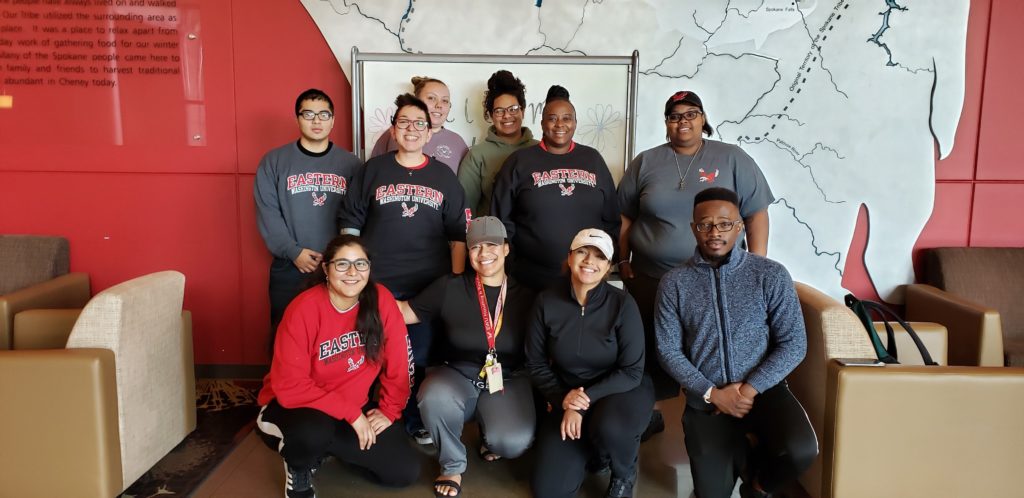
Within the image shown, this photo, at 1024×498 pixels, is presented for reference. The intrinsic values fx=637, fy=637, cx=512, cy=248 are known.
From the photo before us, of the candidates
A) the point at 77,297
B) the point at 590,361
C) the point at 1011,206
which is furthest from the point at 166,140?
the point at 1011,206

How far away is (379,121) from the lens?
354cm

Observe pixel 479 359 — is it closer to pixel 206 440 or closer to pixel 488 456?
pixel 488 456

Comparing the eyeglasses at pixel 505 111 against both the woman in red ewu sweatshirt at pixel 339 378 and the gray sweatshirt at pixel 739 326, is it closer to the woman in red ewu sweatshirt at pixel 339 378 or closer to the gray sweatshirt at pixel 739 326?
the woman in red ewu sweatshirt at pixel 339 378

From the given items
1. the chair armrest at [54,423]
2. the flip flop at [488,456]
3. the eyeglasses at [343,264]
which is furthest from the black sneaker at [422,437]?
the chair armrest at [54,423]

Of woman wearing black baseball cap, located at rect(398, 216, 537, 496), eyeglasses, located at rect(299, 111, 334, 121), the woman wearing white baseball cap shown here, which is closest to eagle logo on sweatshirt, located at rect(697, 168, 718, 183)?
the woman wearing white baseball cap

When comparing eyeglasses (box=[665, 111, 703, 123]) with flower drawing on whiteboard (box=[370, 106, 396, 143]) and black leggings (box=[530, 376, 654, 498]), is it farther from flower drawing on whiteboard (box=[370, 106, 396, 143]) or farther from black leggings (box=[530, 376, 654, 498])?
flower drawing on whiteboard (box=[370, 106, 396, 143])

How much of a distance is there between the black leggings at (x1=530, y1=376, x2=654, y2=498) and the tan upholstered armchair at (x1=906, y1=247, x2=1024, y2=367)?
1.94 meters

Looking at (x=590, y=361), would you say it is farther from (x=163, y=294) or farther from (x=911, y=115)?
(x=911, y=115)

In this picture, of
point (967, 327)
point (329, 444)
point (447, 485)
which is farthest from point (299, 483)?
point (967, 327)

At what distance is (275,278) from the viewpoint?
3.13 metres

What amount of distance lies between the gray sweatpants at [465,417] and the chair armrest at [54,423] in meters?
1.15

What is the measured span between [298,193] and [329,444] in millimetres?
1242

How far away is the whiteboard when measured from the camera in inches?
137

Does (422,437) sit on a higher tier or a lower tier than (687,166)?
lower
